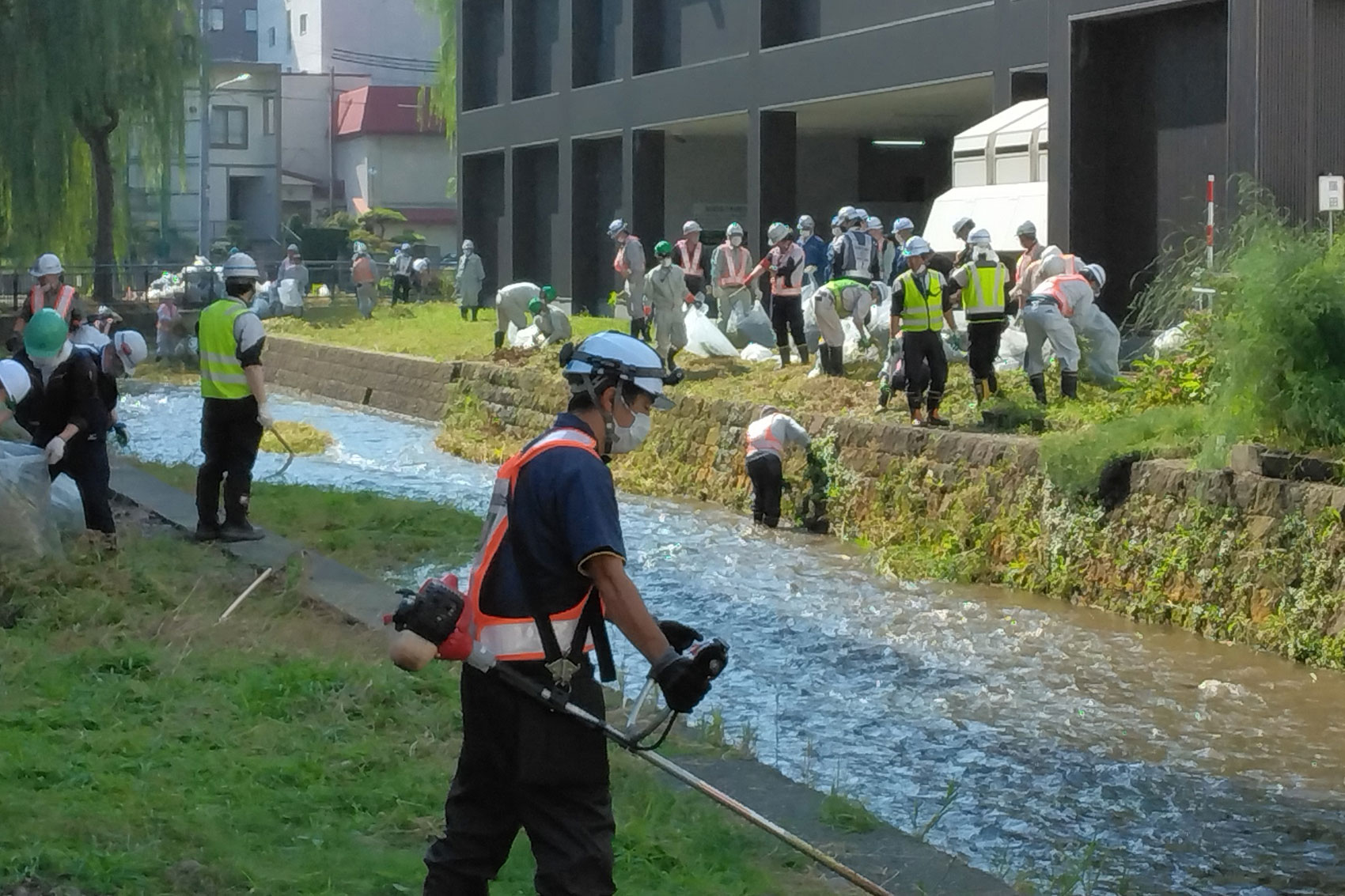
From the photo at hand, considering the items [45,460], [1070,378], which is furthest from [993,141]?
[45,460]

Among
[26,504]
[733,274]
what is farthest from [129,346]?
[733,274]

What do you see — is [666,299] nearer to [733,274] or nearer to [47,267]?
[733,274]

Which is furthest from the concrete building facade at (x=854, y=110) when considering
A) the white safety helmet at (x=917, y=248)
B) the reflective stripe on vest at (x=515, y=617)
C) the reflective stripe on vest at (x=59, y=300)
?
the reflective stripe on vest at (x=515, y=617)

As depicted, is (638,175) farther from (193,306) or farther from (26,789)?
(26,789)

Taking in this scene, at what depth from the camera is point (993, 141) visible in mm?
22109

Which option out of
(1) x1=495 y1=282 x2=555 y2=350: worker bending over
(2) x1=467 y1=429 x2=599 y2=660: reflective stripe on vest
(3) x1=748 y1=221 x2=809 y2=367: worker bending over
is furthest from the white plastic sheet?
(2) x1=467 y1=429 x2=599 y2=660: reflective stripe on vest

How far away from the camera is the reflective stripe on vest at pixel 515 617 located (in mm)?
4512

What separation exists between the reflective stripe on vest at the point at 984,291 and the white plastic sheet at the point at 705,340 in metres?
6.26

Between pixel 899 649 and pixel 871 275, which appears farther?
pixel 871 275

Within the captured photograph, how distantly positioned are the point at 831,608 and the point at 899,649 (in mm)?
1302

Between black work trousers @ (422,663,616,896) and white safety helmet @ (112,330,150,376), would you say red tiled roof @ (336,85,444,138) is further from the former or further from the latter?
black work trousers @ (422,663,616,896)

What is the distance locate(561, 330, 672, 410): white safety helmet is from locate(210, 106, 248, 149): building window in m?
62.7

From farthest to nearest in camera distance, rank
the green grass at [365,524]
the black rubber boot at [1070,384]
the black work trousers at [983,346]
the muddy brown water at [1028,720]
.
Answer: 1. the black work trousers at [983,346]
2. the black rubber boot at [1070,384]
3. the green grass at [365,524]
4. the muddy brown water at [1028,720]

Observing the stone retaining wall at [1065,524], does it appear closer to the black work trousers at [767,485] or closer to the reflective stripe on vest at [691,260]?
the black work trousers at [767,485]
